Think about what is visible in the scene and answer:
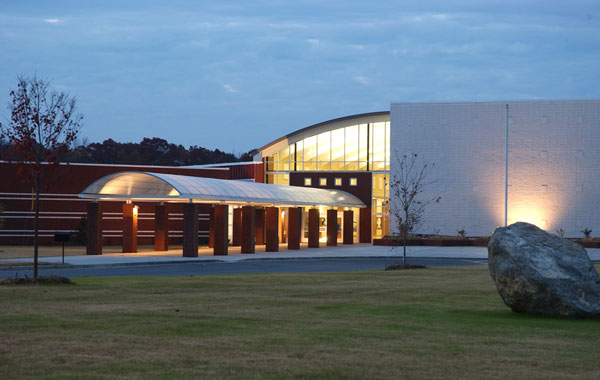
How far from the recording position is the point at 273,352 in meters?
9.59

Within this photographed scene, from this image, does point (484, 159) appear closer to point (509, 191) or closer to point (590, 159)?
point (509, 191)

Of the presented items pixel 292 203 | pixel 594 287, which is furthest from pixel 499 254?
pixel 292 203

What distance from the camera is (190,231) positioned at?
38469 mm

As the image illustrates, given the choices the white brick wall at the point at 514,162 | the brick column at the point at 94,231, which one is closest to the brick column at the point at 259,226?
the white brick wall at the point at 514,162

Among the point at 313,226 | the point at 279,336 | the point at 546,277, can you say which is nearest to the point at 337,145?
the point at 313,226

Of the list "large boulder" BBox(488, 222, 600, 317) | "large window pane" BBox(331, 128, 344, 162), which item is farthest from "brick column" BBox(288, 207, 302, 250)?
"large boulder" BBox(488, 222, 600, 317)

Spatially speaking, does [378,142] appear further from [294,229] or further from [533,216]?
[294,229]

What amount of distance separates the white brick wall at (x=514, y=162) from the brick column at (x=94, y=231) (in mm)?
24425

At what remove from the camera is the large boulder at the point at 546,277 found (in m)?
13.1

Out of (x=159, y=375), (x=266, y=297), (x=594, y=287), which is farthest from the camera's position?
(x=266, y=297)

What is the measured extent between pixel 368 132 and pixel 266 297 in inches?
1745

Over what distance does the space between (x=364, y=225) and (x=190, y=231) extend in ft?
75.0

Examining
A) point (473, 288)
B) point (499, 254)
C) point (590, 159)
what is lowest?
point (473, 288)

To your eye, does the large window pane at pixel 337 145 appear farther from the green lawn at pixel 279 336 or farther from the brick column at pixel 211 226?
the green lawn at pixel 279 336
